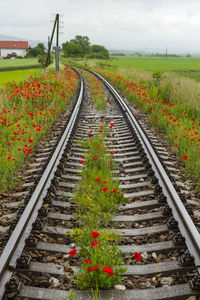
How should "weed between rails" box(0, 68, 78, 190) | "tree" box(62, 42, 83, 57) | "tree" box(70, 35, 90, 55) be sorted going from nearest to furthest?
1. "weed between rails" box(0, 68, 78, 190)
2. "tree" box(62, 42, 83, 57)
3. "tree" box(70, 35, 90, 55)

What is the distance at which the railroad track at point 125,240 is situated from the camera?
8.67 feet

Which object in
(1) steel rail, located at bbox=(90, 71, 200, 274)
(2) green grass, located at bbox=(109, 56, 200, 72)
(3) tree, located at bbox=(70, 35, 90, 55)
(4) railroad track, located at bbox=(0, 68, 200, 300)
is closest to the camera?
(4) railroad track, located at bbox=(0, 68, 200, 300)

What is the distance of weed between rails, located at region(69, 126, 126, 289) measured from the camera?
8.85ft

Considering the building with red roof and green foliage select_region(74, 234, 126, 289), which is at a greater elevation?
the building with red roof

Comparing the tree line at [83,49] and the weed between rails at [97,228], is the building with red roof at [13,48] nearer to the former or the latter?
the tree line at [83,49]

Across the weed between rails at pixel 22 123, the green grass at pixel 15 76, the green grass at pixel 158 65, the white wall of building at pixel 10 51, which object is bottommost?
the weed between rails at pixel 22 123

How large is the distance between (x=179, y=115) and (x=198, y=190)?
485 cm

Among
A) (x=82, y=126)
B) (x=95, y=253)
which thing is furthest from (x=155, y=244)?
(x=82, y=126)

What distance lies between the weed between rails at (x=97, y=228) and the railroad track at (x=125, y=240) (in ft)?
0.33

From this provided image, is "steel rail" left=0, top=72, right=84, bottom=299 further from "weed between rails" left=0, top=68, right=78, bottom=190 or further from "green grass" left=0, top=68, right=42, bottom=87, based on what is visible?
"green grass" left=0, top=68, right=42, bottom=87

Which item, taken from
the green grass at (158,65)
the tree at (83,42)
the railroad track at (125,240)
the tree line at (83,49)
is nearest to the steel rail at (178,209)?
the railroad track at (125,240)

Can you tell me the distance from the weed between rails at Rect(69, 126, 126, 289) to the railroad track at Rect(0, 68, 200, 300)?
0.33 feet

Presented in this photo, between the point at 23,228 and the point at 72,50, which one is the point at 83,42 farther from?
the point at 23,228

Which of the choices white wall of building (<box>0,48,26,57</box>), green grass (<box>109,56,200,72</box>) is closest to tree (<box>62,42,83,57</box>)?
green grass (<box>109,56,200,72</box>)
